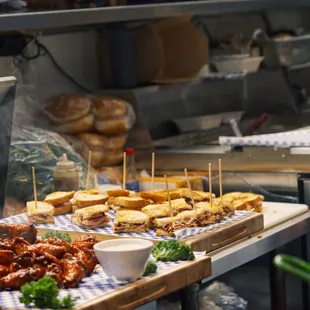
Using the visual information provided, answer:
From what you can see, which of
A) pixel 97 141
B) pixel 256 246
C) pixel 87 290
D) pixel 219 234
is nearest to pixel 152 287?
pixel 87 290

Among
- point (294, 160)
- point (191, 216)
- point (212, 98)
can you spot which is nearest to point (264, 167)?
point (294, 160)

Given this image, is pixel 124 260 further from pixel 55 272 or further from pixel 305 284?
pixel 305 284

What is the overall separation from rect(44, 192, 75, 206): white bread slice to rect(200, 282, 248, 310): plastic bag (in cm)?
106

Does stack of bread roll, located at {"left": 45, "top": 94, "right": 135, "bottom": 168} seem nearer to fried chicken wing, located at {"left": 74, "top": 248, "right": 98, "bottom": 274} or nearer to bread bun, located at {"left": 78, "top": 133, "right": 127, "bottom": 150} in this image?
bread bun, located at {"left": 78, "top": 133, "right": 127, "bottom": 150}

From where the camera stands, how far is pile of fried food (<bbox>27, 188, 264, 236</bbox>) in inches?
149

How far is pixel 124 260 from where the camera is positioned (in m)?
3.01

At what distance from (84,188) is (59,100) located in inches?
33.2

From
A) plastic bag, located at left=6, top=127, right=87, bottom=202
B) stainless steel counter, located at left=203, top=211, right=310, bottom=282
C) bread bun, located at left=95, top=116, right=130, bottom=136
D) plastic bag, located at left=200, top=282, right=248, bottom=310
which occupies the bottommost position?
plastic bag, located at left=200, top=282, right=248, bottom=310

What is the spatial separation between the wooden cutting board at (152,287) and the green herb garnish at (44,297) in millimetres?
48

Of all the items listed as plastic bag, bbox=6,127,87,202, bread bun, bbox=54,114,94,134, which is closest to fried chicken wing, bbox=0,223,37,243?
plastic bag, bbox=6,127,87,202

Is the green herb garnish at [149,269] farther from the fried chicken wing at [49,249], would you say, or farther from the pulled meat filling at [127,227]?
the pulled meat filling at [127,227]

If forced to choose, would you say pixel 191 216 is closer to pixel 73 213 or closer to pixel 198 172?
pixel 73 213

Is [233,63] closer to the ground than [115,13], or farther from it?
closer to the ground

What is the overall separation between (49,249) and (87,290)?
281 mm
